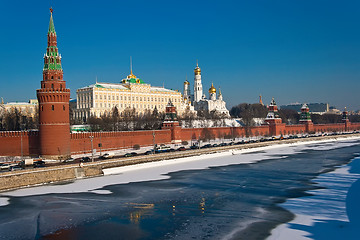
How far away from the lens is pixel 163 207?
2142 cm

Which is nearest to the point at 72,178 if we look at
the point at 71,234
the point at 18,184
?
the point at 18,184

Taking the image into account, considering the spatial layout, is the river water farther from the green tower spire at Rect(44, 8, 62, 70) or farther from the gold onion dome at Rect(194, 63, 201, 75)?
the gold onion dome at Rect(194, 63, 201, 75)

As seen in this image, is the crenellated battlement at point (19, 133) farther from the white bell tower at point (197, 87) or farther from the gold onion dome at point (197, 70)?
the white bell tower at point (197, 87)

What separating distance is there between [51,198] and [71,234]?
7.29m

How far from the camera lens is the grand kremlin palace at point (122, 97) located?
7938 cm

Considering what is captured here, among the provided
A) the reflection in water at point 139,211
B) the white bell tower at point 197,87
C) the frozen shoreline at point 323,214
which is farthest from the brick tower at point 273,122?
the reflection in water at point 139,211

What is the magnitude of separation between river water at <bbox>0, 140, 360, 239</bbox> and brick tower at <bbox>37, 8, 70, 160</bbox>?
8.54m

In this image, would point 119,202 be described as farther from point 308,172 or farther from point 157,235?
point 308,172

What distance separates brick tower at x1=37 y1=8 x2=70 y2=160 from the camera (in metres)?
37.3

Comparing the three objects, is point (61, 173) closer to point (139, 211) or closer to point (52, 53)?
point (139, 211)

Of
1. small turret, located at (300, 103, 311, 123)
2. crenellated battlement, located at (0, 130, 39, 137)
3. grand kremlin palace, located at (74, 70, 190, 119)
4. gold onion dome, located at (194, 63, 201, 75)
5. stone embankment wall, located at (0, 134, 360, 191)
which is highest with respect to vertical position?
gold onion dome, located at (194, 63, 201, 75)

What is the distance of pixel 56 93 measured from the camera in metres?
37.7

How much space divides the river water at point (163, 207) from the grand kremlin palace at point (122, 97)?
48326mm

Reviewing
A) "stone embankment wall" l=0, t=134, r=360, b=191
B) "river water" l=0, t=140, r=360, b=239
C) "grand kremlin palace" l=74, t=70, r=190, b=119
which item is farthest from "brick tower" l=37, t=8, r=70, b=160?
"grand kremlin palace" l=74, t=70, r=190, b=119
